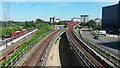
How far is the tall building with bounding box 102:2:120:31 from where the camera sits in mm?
130775

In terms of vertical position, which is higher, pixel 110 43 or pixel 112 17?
pixel 112 17

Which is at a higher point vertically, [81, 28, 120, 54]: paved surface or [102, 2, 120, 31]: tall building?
[102, 2, 120, 31]: tall building

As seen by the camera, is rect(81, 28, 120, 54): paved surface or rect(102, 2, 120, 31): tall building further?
rect(102, 2, 120, 31): tall building

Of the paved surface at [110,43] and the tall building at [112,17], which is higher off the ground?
the tall building at [112,17]

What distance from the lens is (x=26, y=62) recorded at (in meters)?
30.1

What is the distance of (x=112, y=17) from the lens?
142 m

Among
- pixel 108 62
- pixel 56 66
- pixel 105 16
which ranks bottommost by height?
pixel 56 66

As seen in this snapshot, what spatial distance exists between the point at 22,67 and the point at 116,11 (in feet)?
376

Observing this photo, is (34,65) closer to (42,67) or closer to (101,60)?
(42,67)

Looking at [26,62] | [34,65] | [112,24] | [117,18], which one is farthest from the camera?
[112,24]

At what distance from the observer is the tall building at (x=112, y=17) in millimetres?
130775

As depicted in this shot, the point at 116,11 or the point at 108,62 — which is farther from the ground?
the point at 116,11

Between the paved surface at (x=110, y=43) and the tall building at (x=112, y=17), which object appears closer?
the paved surface at (x=110, y=43)

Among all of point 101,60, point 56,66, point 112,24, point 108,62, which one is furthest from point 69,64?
point 112,24
